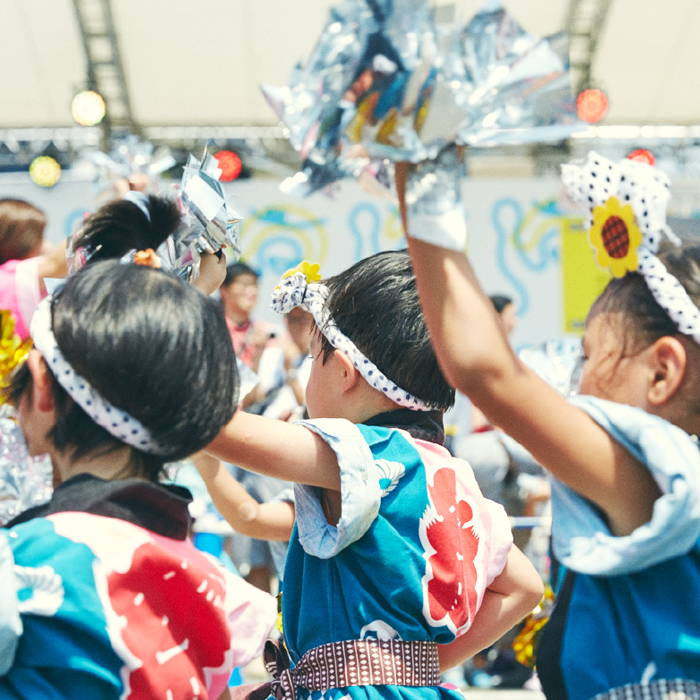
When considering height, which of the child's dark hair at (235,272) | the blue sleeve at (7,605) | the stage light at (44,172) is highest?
the blue sleeve at (7,605)

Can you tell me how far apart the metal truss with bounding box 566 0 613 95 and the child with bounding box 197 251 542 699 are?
5236 millimetres

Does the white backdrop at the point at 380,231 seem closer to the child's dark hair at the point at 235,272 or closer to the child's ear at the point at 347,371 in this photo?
the child's dark hair at the point at 235,272

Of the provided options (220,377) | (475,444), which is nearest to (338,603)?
(220,377)

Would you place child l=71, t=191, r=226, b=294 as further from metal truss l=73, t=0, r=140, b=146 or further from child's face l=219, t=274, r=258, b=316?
metal truss l=73, t=0, r=140, b=146

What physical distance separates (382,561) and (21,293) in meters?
1.32

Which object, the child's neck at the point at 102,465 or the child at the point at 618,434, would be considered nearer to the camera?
the child at the point at 618,434

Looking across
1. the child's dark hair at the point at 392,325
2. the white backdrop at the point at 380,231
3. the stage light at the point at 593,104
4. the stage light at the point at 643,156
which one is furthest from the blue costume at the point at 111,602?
the stage light at the point at 593,104

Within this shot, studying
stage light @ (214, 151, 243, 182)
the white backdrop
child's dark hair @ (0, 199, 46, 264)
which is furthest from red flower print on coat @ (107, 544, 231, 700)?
stage light @ (214, 151, 243, 182)

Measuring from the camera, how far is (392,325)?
5.11ft

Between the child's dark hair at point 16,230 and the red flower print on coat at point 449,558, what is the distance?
1.82 meters

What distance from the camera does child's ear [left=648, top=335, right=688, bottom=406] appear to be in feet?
3.60

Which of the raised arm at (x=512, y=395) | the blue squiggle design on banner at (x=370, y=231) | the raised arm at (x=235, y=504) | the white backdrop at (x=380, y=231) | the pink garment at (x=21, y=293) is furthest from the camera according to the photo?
the blue squiggle design on banner at (x=370, y=231)

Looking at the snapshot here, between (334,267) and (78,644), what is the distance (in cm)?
538

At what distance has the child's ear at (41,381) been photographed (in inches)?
46.1
